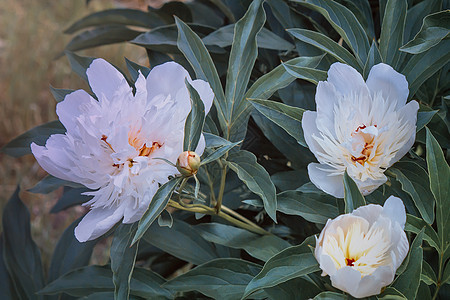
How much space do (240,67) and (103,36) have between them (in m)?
0.51

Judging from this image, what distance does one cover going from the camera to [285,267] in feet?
1.81

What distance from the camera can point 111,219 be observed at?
1.81ft


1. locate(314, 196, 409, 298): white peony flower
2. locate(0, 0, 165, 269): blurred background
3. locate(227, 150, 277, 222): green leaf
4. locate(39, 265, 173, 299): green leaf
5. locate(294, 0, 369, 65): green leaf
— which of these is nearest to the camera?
locate(314, 196, 409, 298): white peony flower

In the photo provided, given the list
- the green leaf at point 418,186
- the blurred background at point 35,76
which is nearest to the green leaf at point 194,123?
the green leaf at point 418,186

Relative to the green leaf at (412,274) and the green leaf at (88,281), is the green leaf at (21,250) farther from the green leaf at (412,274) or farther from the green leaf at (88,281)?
the green leaf at (412,274)

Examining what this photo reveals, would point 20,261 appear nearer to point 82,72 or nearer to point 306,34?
point 82,72

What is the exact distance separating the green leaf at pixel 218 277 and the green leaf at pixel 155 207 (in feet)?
0.52

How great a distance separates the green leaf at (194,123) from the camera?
547 mm

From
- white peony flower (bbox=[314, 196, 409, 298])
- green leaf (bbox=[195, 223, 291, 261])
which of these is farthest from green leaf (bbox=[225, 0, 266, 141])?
white peony flower (bbox=[314, 196, 409, 298])

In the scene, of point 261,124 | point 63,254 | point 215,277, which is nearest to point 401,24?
point 261,124

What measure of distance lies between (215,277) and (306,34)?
28cm

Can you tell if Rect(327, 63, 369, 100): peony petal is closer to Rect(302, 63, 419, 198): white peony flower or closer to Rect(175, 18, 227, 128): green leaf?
Rect(302, 63, 419, 198): white peony flower

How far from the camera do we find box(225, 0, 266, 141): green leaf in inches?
26.8

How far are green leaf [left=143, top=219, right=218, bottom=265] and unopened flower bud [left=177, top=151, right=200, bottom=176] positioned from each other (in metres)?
0.23
